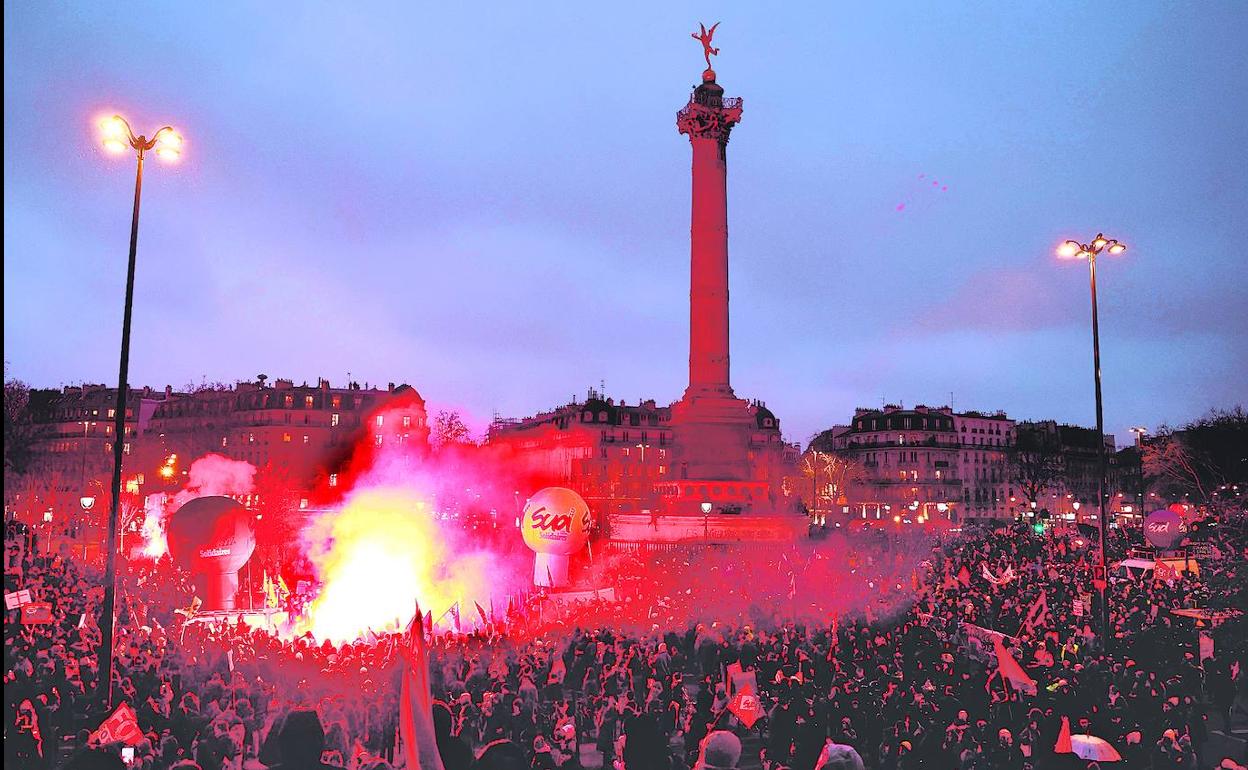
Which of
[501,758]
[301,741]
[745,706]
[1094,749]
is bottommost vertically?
[745,706]

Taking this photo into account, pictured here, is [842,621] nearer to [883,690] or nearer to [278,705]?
[883,690]

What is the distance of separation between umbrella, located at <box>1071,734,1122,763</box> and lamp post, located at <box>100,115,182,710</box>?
12.5 m

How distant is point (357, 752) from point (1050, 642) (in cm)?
1148

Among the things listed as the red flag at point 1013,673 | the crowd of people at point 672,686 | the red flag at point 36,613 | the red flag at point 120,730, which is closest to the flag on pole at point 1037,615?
the crowd of people at point 672,686

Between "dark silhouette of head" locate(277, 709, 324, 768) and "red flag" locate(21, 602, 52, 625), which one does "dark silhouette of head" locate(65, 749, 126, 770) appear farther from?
"red flag" locate(21, 602, 52, 625)

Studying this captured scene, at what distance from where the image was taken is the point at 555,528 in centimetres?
2508

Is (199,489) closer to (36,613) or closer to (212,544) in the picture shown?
(212,544)

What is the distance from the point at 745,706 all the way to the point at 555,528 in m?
13.2

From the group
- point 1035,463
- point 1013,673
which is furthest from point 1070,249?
point 1035,463

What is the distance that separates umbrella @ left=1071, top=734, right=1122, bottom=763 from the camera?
10.0 m

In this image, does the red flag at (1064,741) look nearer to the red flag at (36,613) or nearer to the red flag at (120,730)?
the red flag at (120,730)

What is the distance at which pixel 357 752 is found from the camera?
10914 mm

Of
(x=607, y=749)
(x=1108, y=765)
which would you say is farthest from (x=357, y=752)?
(x=1108, y=765)

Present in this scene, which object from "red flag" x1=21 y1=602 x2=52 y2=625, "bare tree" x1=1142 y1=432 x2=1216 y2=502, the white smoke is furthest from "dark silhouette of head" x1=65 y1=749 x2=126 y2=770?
"bare tree" x1=1142 y1=432 x2=1216 y2=502
